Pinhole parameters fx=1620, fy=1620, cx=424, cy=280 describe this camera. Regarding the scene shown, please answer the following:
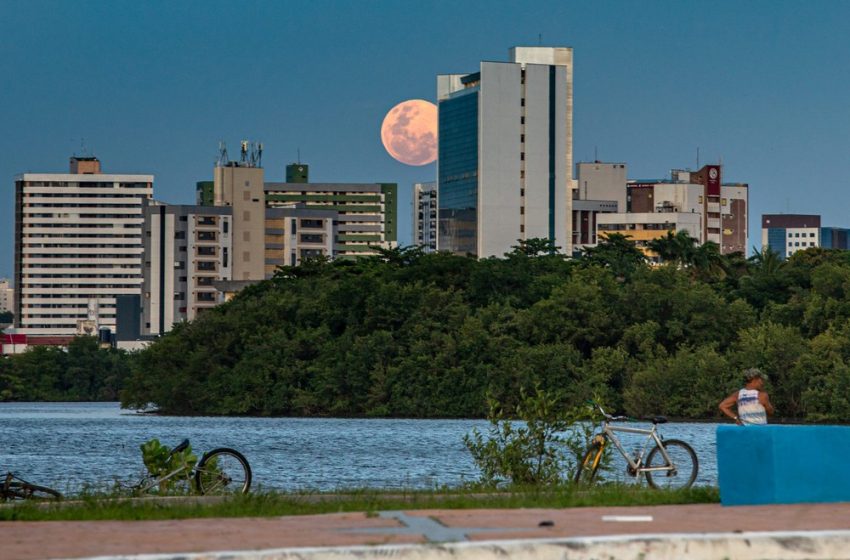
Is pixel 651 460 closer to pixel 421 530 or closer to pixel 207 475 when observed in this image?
pixel 207 475

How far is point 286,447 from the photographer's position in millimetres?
77125

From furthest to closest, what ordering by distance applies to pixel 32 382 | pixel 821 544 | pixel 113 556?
pixel 32 382
pixel 821 544
pixel 113 556

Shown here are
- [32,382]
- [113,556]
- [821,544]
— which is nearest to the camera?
[113,556]

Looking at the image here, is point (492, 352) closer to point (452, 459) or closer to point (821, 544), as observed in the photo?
point (452, 459)

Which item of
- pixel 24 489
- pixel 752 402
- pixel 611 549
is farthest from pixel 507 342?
pixel 611 549

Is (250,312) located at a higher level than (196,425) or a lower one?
higher

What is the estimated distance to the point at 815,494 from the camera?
56.7ft

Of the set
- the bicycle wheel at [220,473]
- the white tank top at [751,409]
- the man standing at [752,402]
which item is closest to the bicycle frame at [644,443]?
the man standing at [752,402]

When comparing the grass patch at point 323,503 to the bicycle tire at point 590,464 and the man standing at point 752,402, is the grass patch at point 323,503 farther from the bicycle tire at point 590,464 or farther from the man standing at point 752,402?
the man standing at point 752,402

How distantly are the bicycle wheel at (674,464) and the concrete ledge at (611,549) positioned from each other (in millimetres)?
9884

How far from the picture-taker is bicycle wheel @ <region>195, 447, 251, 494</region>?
22.3 meters

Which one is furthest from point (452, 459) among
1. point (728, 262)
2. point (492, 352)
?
point (728, 262)

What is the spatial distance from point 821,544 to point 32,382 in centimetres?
17797

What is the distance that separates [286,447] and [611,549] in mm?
64817
